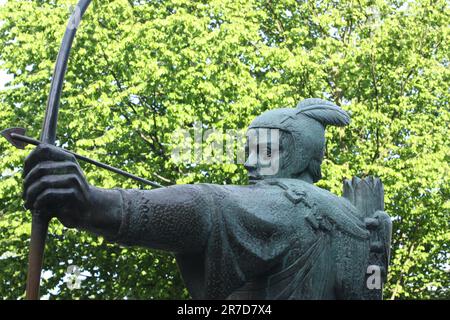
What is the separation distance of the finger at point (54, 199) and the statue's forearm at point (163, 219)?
0.79 ft

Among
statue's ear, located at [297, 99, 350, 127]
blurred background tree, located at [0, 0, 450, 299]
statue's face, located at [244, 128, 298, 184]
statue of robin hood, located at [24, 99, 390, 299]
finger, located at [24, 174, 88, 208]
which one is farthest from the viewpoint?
blurred background tree, located at [0, 0, 450, 299]

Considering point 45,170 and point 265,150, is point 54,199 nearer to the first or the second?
point 45,170

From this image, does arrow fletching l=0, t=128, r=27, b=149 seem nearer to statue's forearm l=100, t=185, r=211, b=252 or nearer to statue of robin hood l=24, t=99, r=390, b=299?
statue of robin hood l=24, t=99, r=390, b=299

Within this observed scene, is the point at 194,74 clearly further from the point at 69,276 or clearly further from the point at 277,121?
the point at 277,121

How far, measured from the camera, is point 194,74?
18.8m

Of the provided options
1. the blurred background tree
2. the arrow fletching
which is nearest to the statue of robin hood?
the arrow fletching

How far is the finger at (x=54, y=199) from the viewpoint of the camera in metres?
4.35

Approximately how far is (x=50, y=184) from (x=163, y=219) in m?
0.65

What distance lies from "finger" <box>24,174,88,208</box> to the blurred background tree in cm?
1355

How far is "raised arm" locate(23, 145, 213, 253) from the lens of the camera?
437 centimetres

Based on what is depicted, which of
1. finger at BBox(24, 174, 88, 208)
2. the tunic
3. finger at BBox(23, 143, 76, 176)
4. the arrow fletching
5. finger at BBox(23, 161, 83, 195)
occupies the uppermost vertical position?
the arrow fletching

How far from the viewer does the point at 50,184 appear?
4344mm
